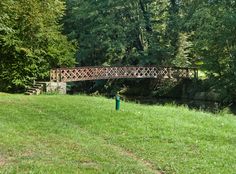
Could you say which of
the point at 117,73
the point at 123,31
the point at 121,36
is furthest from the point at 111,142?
the point at 123,31

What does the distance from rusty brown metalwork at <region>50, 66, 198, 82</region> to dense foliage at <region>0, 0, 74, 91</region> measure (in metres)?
1.32

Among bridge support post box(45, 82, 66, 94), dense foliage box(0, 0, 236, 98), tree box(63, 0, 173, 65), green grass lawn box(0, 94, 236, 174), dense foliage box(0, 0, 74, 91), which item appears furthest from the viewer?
tree box(63, 0, 173, 65)

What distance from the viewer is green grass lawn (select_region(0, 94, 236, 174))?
8.16 meters

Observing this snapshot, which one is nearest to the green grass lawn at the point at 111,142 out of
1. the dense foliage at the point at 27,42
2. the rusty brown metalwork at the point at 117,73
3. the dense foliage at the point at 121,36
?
the dense foliage at the point at 27,42

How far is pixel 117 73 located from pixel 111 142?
76.1ft

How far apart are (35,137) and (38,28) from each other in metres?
16.5

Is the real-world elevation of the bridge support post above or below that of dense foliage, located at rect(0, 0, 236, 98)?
below

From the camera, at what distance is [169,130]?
12.0 metres


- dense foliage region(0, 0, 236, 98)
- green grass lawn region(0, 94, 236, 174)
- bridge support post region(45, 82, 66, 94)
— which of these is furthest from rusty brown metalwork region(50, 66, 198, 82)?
green grass lawn region(0, 94, 236, 174)

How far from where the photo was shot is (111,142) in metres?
10.5

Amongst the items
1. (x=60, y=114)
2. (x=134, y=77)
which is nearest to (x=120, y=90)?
(x=134, y=77)

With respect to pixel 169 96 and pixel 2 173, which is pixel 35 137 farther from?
pixel 169 96

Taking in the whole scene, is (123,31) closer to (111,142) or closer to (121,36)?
(121,36)

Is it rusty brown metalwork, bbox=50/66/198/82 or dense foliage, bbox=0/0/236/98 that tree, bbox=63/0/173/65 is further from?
rusty brown metalwork, bbox=50/66/198/82
